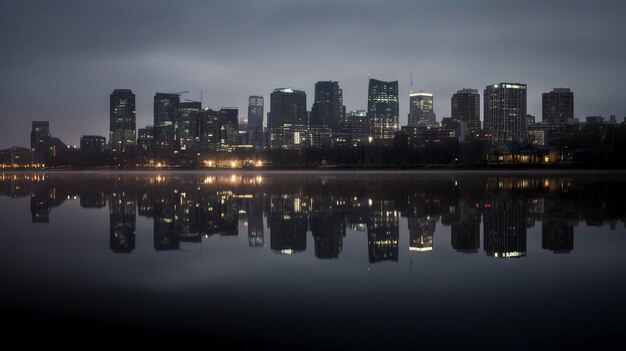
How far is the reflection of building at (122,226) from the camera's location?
50.6 feet

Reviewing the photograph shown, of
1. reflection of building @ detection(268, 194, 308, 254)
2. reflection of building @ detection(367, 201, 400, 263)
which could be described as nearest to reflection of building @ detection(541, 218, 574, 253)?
reflection of building @ detection(367, 201, 400, 263)

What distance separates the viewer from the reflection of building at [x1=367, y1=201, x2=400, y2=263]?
13.9 m

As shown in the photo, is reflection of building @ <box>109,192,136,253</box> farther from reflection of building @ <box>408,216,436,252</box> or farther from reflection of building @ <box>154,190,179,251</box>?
reflection of building @ <box>408,216,436,252</box>

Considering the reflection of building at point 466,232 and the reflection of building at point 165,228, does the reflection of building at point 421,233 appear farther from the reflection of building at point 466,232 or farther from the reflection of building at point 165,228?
the reflection of building at point 165,228

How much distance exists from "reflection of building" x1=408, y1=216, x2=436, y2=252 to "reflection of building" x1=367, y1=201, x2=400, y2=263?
1.63 ft

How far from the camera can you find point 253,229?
62.5 feet

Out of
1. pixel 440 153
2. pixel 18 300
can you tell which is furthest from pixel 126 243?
pixel 440 153

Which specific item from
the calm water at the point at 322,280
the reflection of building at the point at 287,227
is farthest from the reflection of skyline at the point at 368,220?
the calm water at the point at 322,280

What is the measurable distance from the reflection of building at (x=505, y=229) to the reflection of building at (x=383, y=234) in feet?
8.59

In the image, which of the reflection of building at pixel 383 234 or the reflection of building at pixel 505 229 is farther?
the reflection of building at pixel 505 229

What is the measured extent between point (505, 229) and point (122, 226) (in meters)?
13.9

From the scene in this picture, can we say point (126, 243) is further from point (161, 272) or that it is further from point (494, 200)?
point (494, 200)

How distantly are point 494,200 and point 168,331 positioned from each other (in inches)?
994

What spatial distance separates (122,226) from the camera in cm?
1992
